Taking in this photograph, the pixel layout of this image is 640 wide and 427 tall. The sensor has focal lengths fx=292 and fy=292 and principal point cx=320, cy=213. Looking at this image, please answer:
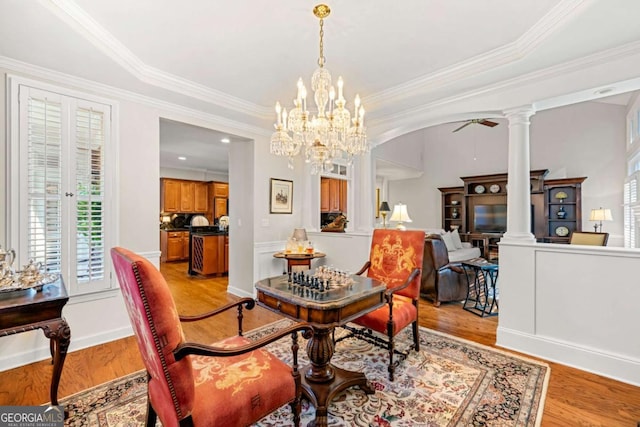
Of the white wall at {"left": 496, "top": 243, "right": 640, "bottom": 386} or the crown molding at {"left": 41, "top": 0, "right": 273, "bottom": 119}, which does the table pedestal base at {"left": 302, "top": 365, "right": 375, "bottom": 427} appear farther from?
the crown molding at {"left": 41, "top": 0, "right": 273, "bottom": 119}

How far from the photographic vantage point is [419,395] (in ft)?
6.61

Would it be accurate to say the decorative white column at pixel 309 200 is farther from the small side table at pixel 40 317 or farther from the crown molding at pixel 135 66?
the small side table at pixel 40 317

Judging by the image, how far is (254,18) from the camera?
210cm

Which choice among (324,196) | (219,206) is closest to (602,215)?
(324,196)

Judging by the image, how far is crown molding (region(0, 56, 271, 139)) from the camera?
2416mm

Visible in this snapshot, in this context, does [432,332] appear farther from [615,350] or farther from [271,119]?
[271,119]

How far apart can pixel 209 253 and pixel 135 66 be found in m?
3.91

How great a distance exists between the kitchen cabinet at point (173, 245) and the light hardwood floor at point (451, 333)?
5.20 metres

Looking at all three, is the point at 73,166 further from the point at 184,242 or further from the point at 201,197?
the point at 201,197

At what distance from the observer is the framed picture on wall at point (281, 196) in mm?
4355

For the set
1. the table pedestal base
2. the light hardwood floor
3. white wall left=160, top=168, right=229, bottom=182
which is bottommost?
the light hardwood floor

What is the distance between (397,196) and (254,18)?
27.3ft

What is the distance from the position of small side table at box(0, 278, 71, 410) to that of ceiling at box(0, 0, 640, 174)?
1.84 m

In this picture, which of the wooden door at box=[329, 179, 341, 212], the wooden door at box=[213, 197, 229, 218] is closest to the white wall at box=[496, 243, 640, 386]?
the wooden door at box=[329, 179, 341, 212]
